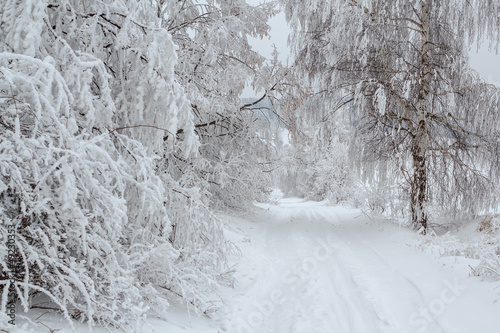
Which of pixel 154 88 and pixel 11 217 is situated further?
pixel 154 88

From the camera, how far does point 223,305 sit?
375cm

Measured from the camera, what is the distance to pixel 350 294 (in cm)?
422

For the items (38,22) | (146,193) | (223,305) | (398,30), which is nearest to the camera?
(38,22)

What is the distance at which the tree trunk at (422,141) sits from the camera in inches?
293

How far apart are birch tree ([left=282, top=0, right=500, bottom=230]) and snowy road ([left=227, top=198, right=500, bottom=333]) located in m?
2.16

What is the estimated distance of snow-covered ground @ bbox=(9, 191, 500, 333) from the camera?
3297 millimetres

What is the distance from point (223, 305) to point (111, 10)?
339 centimetres

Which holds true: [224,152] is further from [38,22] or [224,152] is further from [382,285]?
[38,22]

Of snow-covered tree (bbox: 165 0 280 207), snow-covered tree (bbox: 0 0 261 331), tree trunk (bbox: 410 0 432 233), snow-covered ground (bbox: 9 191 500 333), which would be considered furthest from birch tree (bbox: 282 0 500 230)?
snow-covered tree (bbox: 0 0 261 331)

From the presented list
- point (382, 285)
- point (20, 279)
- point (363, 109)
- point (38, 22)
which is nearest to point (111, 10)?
point (38, 22)

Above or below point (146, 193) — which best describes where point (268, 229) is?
→ below

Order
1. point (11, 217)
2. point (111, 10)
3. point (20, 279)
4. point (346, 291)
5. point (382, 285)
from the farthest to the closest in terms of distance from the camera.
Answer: point (382, 285)
point (346, 291)
point (111, 10)
point (11, 217)
point (20, 279)

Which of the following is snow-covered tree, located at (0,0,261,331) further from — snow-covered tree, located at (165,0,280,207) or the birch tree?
the birch tree

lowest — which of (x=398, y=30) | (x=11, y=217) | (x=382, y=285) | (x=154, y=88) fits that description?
→ (x=382, y=285)
